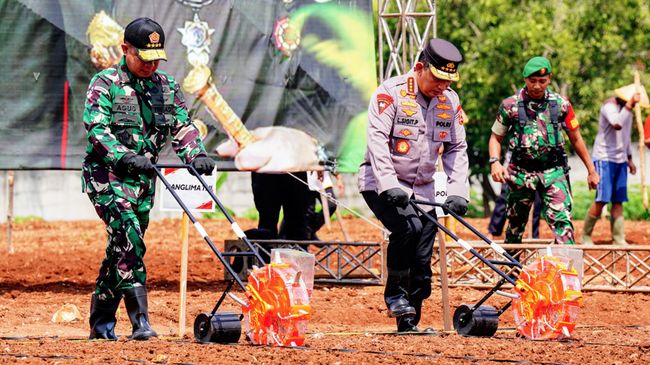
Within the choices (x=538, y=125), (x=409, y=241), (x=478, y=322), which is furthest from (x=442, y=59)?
(x=538, y=125)

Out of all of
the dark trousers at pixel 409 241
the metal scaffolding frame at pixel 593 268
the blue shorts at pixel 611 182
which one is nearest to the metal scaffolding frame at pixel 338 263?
the metal scaffolding frame at pixel 593 268

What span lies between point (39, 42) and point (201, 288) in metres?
2.99

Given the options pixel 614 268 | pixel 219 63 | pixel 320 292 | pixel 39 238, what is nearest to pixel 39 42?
pixel 219 63

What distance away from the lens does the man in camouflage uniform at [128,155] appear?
8.44 metres

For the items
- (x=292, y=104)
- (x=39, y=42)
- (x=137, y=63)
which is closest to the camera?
(x=137, y=63)

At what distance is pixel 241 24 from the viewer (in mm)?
12695

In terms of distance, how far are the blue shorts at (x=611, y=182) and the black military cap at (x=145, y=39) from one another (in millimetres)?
9369

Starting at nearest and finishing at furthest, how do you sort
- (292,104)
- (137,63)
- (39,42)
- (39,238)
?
(137,63) → (39,42) → (292,104) → (39,238)

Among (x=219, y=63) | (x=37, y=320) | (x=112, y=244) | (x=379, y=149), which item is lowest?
(x=37, y=320)

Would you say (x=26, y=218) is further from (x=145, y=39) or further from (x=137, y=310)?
(x=145, y=39)

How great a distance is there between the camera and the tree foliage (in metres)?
25.8

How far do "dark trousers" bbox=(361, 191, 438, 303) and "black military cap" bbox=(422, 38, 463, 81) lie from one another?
0.97 meters

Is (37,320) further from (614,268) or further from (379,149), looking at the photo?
(614,268)

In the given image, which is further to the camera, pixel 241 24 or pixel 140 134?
pixel 241 24
